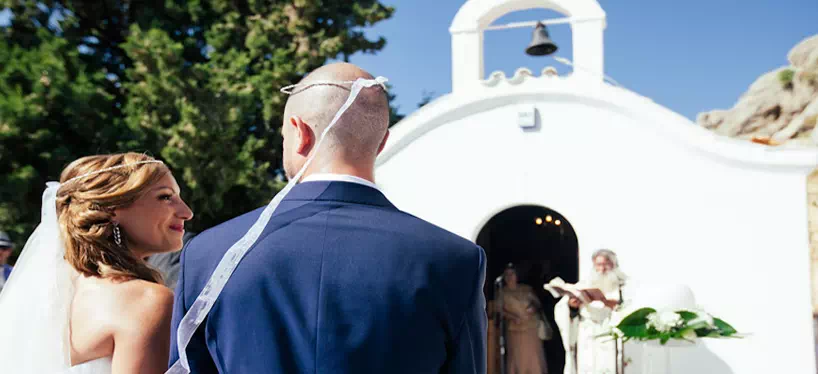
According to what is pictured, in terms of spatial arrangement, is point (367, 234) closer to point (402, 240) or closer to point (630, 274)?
point (402, 240)

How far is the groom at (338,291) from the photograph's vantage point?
5.12 ft

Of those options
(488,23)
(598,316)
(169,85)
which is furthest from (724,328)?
(169,85)

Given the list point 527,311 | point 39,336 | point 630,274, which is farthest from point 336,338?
point 527,311

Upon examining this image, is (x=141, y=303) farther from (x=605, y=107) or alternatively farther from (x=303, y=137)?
(x=605, y=107)

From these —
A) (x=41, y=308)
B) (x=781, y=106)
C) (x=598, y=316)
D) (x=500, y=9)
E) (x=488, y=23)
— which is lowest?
(x=598, y=316)

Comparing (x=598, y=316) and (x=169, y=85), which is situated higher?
(x=169, y=85)

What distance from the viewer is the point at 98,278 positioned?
7.63ft

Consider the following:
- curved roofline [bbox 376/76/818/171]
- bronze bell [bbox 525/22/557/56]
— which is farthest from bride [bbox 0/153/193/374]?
curved roofline [bbox 376/76/818/171]

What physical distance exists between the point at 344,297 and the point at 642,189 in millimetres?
7318

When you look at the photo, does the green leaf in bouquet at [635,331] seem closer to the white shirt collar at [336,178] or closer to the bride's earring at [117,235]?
the bride's earring at [117,235]

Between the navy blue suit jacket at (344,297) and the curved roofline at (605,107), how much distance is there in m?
7.23

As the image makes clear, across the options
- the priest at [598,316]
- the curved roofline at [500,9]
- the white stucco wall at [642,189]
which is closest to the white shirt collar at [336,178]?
the priest at [598,316]

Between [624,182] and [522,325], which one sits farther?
[522,325]

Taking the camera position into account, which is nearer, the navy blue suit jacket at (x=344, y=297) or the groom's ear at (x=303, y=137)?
the navy blue suit jacket at (x=344, y=297)
